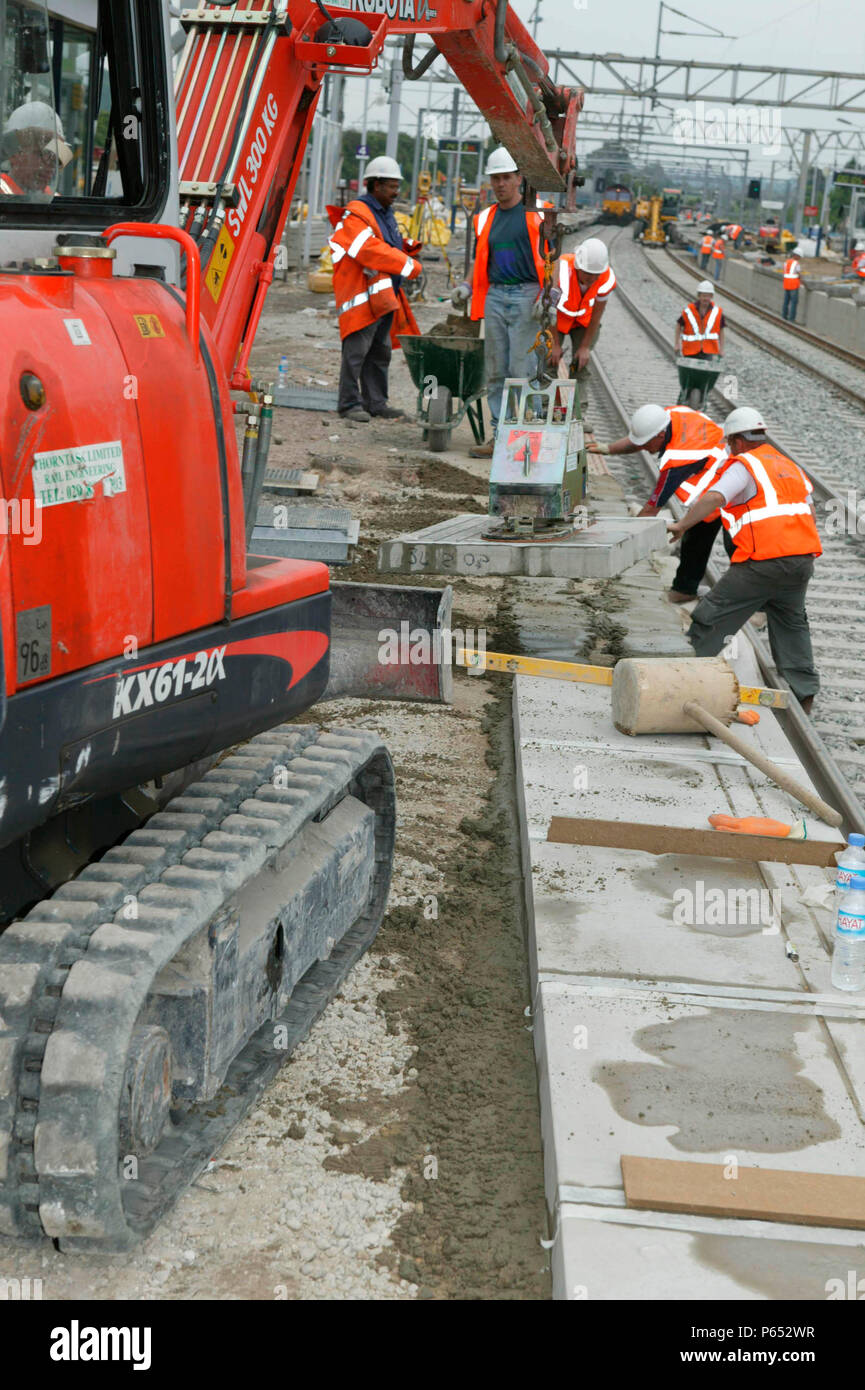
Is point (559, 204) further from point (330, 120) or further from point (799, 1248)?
point (330, 120)

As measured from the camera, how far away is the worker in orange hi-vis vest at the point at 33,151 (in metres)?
3.28

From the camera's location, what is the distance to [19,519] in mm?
2992

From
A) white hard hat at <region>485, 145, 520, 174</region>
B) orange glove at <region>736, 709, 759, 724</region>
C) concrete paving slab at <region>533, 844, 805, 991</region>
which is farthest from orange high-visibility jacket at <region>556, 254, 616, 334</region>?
concrete paving slab at <region>533, 844, 805, 991</region>

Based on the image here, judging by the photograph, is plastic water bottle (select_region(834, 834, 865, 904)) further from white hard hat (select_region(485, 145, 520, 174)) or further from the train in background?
the train in background

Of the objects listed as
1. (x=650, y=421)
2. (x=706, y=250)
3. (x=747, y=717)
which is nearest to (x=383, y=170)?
(x=650, y=421)

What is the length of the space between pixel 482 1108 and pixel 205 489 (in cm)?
205

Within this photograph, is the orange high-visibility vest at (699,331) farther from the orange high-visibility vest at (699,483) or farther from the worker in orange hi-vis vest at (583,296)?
the orange high-visibility vest at (699,483)

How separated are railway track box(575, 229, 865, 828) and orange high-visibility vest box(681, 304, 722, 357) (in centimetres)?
83

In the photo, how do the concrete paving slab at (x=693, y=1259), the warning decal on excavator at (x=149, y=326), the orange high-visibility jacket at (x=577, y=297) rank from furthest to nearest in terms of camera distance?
1. the orange high-visibility jacket at (x=577, y=297)
2. the warning decal on excavator at (x=149, y=326)
3. the concrete paving slab at (x=693, y=1259)

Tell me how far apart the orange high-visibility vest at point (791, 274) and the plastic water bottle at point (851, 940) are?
32.4 meters

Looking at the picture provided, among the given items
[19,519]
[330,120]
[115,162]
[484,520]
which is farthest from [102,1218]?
[330,120]

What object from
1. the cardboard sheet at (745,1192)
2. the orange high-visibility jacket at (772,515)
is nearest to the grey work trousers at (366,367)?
the orange high-visibility jacket at (772,515)

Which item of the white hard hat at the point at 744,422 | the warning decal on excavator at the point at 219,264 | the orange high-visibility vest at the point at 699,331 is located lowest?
the white hard hat at the point at 744,422

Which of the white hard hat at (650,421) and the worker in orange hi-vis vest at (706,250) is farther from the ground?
the worker in orange hi-vis vest at (706,250)
